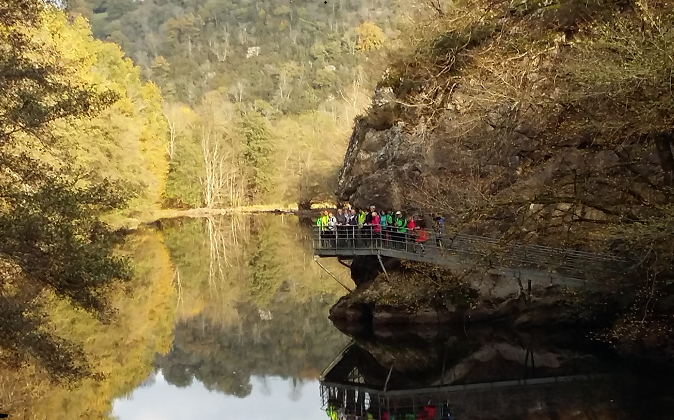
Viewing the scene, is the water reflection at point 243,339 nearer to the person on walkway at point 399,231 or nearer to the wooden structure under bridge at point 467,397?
the wooden structure under bridge at point 467,397

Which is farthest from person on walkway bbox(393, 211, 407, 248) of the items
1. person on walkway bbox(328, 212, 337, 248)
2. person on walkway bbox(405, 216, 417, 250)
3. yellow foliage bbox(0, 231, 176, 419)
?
yellow foliage bbox(0, 231, 176, 419)

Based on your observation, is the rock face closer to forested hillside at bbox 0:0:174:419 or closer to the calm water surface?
the calm water surface

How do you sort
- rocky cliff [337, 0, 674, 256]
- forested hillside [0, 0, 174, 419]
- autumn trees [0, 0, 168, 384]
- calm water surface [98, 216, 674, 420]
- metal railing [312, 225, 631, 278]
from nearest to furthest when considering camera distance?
autumn trees [0, 0, 168, 384], forested hillside [0, 0, 174, 419], rocky cliff [337, 0, 674, 256], calm water surface [98, 216, 674, 420], metal railing [312, 225, 631, 278]

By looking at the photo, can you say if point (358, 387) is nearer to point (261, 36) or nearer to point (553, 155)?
point (553, 155)

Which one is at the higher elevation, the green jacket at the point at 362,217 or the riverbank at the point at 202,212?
the riverbank at the point at 202,212

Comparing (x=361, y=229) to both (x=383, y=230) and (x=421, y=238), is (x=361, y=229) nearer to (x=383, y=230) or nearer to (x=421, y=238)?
(x=383, y=230)

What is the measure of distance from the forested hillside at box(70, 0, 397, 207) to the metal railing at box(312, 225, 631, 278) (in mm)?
7781

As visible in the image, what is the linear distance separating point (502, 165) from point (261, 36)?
136739 mm

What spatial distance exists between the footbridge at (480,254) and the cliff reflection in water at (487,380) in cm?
183

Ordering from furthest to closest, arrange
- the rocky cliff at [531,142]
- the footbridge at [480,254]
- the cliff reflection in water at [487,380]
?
1. the footbridge at [480,254]
2. the cliff reflection in water at [487,380]
3. the rocky cliff at [531,142]

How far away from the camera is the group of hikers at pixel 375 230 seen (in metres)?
19.6

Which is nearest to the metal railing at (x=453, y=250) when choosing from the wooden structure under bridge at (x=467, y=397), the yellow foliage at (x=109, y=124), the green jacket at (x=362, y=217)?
the green jacket at (x=362, y=217)

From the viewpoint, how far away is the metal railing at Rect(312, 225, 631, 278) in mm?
15750

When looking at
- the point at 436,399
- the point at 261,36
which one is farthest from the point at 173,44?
the point at 436,399
